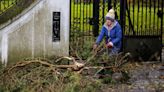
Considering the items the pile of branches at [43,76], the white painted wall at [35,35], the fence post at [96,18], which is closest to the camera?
the pile of branches at [43,76]

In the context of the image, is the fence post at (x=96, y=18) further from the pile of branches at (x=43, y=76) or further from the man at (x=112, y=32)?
the pile of branches at (x=43, y=76)

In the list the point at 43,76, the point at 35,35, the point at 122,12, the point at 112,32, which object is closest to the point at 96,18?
the point at 122,12

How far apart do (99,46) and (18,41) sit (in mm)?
2178

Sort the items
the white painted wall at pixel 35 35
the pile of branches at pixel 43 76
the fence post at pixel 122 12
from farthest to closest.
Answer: the fence post at pixel 122 12 < the white painted wall at pixel 35 35 < the pile of branches at pixel 43 76

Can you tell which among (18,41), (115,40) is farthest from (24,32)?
(115,40)

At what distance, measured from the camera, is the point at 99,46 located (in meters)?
9.52

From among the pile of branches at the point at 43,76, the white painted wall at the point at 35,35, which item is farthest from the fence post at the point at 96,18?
the pile of branches at the point at 43,76

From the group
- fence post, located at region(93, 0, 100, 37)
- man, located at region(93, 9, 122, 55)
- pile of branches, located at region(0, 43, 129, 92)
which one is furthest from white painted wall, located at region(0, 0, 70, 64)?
fence post, located at region(93, 0, 100, 37)

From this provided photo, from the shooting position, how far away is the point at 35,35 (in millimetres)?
11141

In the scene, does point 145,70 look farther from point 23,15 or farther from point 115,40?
point 23,15

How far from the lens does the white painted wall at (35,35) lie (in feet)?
36.0

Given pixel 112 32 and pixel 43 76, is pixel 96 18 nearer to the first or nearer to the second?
pixel 112 32

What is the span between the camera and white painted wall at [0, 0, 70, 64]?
432 inches

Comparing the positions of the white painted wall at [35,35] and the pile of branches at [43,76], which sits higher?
the white painted wall at [35,35]
